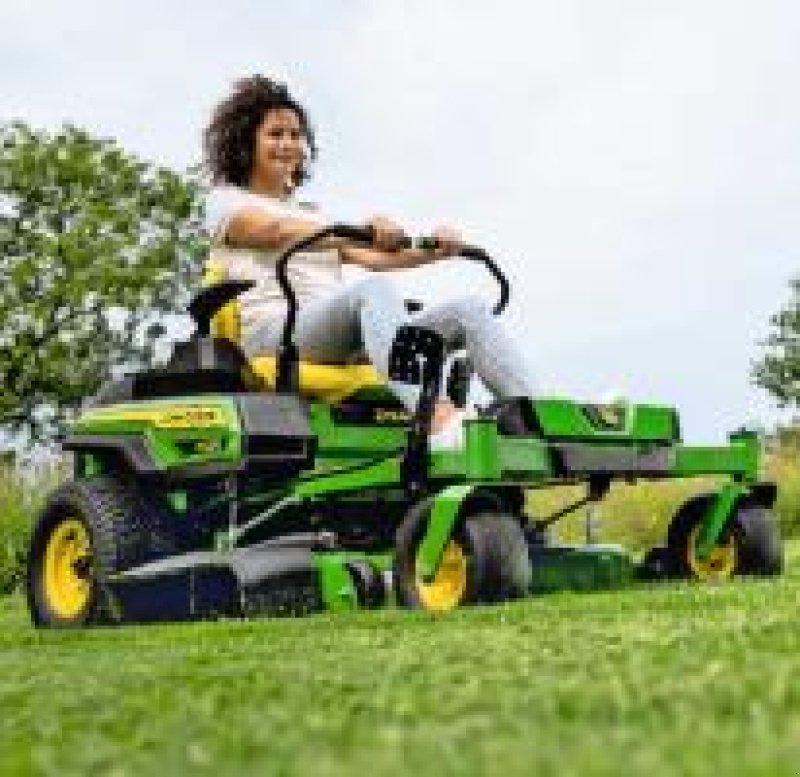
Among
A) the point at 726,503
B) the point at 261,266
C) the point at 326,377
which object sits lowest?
the point at 726,503

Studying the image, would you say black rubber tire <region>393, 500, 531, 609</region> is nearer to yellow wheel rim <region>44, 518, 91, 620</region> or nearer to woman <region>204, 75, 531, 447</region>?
woman <region>204, 75, 531, 447</region>

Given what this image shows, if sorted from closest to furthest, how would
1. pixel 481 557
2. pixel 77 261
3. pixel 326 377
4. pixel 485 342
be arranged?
pixel 481 557 → pixel 485 342 → pixel 326 377 → pixel 77 261

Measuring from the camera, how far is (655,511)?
18703 mm

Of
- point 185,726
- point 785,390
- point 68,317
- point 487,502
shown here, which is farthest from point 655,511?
point 785,390

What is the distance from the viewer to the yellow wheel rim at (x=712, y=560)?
333 inches

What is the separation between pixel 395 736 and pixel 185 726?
0.58m

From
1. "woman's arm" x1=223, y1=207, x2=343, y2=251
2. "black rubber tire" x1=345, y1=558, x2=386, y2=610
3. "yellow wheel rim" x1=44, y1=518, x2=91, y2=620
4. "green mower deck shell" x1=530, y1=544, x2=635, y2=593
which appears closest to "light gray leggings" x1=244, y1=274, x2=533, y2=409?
"woman's arm" x1=223, y1=207, x2=343, y2=251

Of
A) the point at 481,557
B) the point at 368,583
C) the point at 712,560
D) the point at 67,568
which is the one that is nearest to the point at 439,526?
the point at 481,557

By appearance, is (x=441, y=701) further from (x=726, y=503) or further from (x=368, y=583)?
(x=726, y=503)

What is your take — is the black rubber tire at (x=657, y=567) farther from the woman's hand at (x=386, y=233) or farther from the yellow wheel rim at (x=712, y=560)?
the woman's hand at (x=386, y=233)

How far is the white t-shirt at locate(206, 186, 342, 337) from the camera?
329 inches

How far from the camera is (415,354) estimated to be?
311 inches

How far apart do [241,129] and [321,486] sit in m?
1.72

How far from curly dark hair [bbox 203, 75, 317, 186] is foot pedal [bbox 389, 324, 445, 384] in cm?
137
